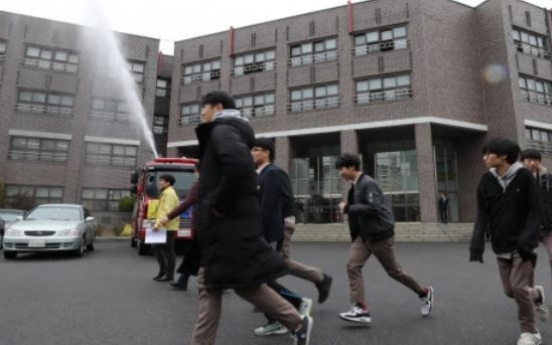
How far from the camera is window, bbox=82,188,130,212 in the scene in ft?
84.0

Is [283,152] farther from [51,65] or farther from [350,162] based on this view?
[350,162]

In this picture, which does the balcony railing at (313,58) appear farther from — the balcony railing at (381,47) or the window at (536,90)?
the window at (536,90)

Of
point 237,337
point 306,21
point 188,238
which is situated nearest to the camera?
point 237,337

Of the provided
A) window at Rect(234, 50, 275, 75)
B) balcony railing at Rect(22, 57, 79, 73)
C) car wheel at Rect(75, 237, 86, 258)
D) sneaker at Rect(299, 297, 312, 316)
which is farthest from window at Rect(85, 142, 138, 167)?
sneaker at Rect(299, 297, 312, 316)

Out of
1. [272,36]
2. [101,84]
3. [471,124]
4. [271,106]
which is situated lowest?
[471,124]

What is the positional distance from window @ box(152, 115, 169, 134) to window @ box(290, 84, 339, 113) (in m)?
11.1

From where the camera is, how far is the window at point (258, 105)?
84.7 feet

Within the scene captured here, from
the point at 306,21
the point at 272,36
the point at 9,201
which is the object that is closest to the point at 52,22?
the point at 9,201

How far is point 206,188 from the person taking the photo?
8.15 feet

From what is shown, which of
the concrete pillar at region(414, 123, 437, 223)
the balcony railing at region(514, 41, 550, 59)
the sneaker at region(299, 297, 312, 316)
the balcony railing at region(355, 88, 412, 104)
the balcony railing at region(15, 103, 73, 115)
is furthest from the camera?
the balcony railing at region(15, 103, 73, 115)

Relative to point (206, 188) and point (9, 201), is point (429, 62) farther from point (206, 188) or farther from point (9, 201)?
point (9, 201)

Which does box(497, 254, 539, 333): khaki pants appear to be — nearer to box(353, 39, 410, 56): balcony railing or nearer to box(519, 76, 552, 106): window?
box(353, 39, 410, 56): balcony railing

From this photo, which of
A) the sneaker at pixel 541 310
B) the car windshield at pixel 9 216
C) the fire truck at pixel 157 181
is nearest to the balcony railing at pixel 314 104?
the fire truck at pixel 157 181

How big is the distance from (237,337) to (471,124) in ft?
74.4
